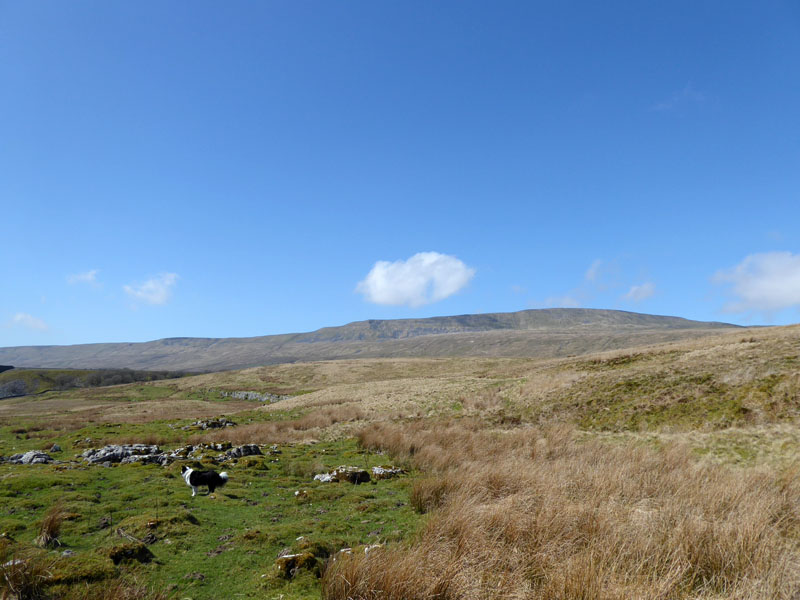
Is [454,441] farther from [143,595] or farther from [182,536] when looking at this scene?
[143,595]

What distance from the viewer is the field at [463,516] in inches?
237

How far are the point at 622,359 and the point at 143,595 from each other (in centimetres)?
4334

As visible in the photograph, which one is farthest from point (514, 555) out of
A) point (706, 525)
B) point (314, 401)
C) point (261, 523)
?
point (314, 401)

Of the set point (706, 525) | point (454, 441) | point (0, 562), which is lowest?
point (454, 441)

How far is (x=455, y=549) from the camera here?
6.88 m

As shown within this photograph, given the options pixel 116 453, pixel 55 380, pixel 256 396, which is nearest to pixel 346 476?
pixel 116 453

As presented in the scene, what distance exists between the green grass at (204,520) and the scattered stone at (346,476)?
0.58m

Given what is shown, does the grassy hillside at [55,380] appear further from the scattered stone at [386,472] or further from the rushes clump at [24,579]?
the rushes clump at [24,579]

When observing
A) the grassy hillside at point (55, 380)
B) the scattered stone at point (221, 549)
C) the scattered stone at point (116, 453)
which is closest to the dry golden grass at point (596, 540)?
the scattered stone at point (221, 549)

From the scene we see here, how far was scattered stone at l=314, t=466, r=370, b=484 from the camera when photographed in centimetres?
1581

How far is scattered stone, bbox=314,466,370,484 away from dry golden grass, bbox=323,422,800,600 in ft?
15.8

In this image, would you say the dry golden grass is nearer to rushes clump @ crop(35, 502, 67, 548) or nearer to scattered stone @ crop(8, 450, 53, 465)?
rushes clump @ crop(35, 502, 67, 548)

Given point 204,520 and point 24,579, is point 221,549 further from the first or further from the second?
point 24,579

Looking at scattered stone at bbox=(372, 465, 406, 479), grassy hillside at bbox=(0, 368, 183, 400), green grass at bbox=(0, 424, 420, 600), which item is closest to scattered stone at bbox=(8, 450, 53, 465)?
green grass at bbox=(0, 424, 420, 600)
